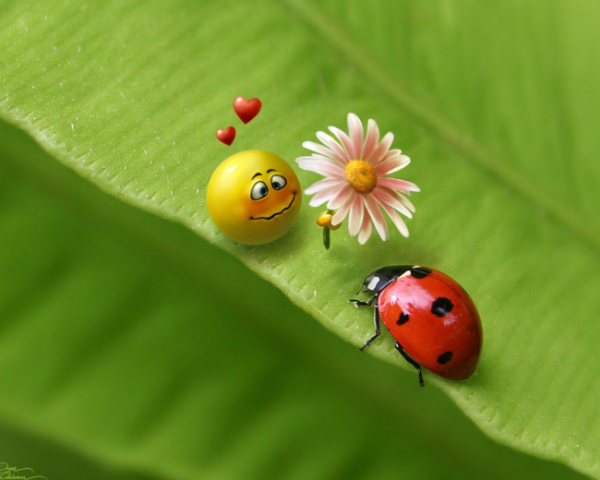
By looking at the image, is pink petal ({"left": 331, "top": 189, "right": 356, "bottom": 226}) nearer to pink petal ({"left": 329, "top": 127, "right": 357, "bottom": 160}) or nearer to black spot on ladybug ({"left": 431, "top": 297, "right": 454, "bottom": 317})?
pink petal ({"left": 329, "top": 127, "right": 357, "bottom": 160})

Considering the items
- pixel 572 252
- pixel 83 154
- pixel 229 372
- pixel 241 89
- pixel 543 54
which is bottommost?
pixel 229 372

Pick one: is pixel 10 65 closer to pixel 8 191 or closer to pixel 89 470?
pixel 8 191

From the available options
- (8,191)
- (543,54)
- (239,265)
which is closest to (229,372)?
(239,265)

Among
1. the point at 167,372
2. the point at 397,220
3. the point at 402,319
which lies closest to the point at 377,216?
the point at 397,220

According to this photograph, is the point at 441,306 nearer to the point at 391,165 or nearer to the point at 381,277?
the point at 381,277

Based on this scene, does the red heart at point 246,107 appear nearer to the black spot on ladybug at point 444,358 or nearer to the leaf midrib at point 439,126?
the leaf midrib at point 439,126

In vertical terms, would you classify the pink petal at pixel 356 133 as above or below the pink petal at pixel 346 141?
above

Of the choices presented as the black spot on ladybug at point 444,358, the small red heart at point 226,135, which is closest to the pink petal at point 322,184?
the small red heart at point 226,135

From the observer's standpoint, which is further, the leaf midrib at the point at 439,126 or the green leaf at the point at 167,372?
the leaf midrib at the point at 439,126
